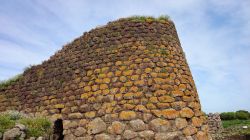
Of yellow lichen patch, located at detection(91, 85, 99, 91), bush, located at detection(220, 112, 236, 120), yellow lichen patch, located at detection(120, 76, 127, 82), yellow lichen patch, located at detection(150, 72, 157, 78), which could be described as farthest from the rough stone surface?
bush, located at detection(220, 112, 236, 120)

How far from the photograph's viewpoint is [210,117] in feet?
54.2

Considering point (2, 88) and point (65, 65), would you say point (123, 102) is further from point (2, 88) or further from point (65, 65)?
point (2, 88)

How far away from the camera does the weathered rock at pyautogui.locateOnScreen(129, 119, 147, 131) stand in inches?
249

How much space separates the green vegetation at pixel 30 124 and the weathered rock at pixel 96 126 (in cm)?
97

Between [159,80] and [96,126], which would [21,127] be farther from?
[159,80]

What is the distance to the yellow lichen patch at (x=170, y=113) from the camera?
6.34m

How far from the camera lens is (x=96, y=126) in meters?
6.64

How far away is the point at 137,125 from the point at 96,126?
3.03 ft

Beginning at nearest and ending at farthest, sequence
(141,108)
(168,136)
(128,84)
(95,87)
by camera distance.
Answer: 1. (168,136)
2. (141,108)
3. (128,84)
4. (95,87)

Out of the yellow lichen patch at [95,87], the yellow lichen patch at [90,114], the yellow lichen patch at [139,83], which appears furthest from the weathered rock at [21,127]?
the yellow lichen patch at [139,83]

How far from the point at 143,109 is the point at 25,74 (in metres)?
3.93

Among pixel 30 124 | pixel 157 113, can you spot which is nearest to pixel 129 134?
pixel 157 113

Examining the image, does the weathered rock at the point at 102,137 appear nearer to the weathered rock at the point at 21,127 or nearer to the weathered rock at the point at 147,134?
the weathered rock at the point at 147,134

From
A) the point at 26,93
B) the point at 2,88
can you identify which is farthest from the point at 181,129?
the point at 2,88
